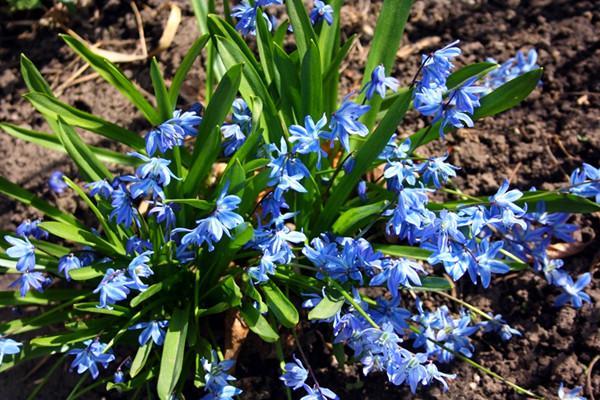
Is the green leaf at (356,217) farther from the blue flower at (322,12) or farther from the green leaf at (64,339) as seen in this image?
the green leaf at (64,339)

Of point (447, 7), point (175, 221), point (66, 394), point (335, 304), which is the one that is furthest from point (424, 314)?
point (447, 7)

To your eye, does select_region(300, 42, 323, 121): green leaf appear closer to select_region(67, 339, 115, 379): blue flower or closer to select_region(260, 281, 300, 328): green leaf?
select_region(260, 281, 300, 328): green leaf

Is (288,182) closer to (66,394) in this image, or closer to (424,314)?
(424,314)

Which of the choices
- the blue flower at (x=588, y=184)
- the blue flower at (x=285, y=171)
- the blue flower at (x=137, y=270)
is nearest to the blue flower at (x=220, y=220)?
the blue flower at (x=285, y=171)

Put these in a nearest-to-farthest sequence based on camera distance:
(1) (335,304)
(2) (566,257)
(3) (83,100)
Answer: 1. (1) (335,304)
2. (2) (566,257)
3. (3) (83,100)

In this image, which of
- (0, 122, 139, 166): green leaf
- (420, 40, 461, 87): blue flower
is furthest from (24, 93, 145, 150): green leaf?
(420, 40, 461, 87): blue flower

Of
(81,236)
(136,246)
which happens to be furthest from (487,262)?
(81,236)
